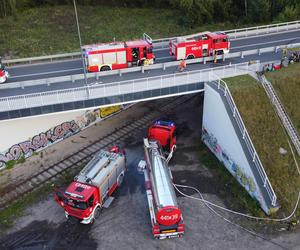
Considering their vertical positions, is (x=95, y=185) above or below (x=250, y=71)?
below

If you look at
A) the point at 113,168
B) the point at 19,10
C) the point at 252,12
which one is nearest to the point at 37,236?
the point at 113,168

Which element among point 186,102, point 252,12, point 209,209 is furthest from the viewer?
point 252,12

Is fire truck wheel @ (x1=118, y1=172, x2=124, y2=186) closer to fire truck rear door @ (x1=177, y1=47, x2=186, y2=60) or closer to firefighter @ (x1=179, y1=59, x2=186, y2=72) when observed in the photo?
firefighter @ (x1=179, y1=59, x2=186, y2=72)

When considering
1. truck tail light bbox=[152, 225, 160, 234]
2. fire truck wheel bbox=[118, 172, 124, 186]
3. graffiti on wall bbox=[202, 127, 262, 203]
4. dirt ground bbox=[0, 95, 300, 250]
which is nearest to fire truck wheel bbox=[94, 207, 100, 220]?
dirt ground bbox=[0, 95, 300, 250]

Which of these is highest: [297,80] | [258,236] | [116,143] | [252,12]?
[252,12]

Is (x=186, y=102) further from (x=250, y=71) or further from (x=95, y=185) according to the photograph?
(x=95, y=185)

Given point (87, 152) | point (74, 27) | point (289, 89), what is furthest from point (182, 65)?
point (74, 27)
